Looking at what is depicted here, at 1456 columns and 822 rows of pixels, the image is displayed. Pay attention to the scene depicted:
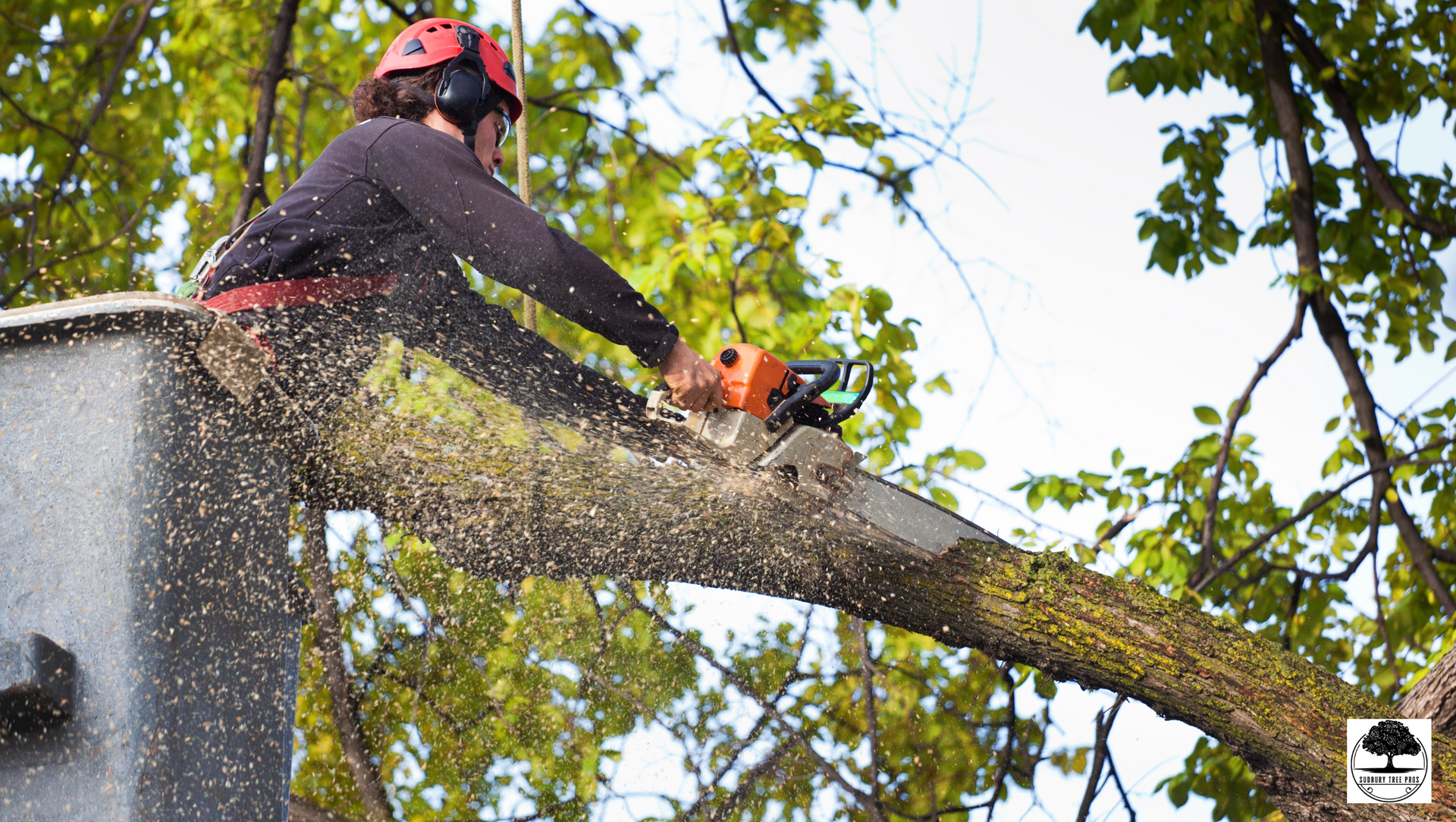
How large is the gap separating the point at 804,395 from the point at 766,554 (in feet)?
1.39

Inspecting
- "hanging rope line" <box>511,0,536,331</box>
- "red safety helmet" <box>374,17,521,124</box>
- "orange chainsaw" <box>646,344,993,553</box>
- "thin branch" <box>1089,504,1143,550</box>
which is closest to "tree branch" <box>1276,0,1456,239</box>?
"thin branch" <box>1089,504,1143,550</box>

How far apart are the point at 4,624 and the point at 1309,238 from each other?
5.45 meters

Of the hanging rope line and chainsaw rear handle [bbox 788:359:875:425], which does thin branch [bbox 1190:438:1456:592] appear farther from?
the hanging rope line

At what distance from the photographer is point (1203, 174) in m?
5.48

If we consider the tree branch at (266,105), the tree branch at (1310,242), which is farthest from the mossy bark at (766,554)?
the tree branch at (1310,242)

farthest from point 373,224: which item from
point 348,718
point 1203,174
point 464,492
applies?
point 1203,174

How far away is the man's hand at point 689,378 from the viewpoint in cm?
263

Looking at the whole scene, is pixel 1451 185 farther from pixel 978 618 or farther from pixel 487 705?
pixel 487 705

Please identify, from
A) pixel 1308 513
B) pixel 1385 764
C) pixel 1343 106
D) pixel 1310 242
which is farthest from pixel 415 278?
pixel 1343 106

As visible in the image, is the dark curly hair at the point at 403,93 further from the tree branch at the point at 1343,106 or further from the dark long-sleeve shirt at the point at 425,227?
the tree branch at the point at 1343,106

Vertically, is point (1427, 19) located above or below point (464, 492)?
above

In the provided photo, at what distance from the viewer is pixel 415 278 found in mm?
2717

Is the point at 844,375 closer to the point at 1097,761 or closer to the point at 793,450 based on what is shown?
the point at 793,450

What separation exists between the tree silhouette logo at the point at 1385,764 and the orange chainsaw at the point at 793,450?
3.48ft
